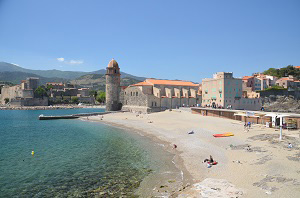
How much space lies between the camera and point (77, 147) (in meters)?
21.9

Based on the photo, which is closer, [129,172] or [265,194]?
[265,194]

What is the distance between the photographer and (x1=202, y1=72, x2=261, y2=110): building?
4122 centimetres

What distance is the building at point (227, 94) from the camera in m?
41.2

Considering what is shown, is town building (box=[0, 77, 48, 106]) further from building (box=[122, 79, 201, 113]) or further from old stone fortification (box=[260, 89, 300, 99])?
old stone fortification (box=[260, 89, 300, 99])

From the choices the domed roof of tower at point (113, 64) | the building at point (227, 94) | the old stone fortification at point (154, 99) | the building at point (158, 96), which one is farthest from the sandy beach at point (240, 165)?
the domed roof of tower at point (113, 64)

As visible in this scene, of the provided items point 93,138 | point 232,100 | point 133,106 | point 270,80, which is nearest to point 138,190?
point 93,138

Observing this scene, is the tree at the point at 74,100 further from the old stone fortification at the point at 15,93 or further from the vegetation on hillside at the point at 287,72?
the vegetation on hillside at the point at 287,72

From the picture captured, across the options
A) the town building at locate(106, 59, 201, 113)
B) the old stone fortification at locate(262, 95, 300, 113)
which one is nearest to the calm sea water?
the town building at locate(106, 59, 201, 113)

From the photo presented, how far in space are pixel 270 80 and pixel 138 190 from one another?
232 ft

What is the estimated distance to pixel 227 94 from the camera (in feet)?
136

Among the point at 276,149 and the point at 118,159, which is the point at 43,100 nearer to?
the point at 118,159

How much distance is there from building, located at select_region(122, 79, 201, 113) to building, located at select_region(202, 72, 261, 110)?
10.00 m

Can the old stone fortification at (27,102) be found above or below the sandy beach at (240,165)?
above

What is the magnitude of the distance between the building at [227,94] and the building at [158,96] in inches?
394
